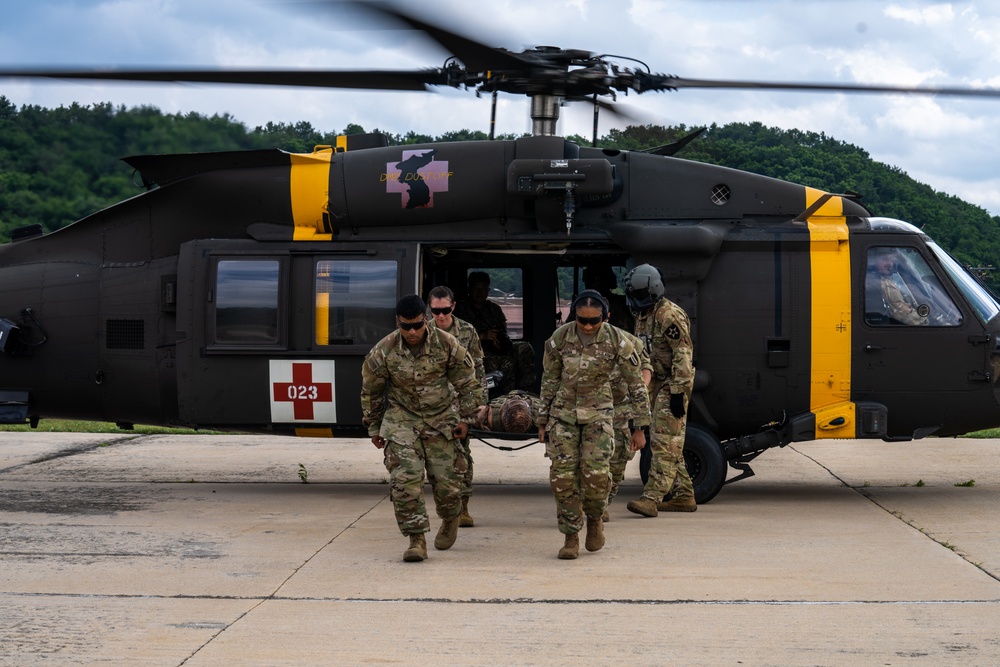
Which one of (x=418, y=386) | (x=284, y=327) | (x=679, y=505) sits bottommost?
(x=679, y=505)

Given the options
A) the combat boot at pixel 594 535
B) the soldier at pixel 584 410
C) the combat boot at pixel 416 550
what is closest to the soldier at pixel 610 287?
the soldier at pixel 584 410

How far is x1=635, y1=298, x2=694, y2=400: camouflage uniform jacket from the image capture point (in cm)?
844

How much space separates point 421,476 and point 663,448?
7.11 feet

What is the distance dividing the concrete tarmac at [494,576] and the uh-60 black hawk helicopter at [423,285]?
77cm

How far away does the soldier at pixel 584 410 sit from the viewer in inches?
283

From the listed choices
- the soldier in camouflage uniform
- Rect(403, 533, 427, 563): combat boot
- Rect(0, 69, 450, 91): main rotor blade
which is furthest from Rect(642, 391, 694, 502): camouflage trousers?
Rect(0, 69, 450, 91): main rotor blade

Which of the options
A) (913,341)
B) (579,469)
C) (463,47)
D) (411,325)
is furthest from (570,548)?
(913,341)

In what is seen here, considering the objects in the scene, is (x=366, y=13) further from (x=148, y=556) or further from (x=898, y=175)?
(x=898, y=175)

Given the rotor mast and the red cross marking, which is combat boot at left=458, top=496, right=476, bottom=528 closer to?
the red cross marking

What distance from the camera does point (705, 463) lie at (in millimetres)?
9070

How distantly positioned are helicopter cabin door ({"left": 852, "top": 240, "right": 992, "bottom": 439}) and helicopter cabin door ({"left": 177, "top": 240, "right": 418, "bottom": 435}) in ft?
11.5

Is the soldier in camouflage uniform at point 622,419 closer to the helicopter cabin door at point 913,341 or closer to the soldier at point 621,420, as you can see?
the soldier at point 621,420

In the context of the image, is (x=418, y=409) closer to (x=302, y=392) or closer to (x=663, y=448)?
(x=663, y=448)

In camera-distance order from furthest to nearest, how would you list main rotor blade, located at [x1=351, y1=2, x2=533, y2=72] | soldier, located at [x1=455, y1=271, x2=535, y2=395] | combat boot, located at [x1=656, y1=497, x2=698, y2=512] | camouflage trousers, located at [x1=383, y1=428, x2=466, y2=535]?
soldier, located at [x1=455, y1=271, x2=535, y2=395] → combat boot, located at [x1=656, y1=497, x2=698, y2=512] → camouflage trousers, located at [x1=383, y1=428, x2=466, y2=535] → main rotor blade, located at [x1=351, y1=2, x2=533, y2=72]
